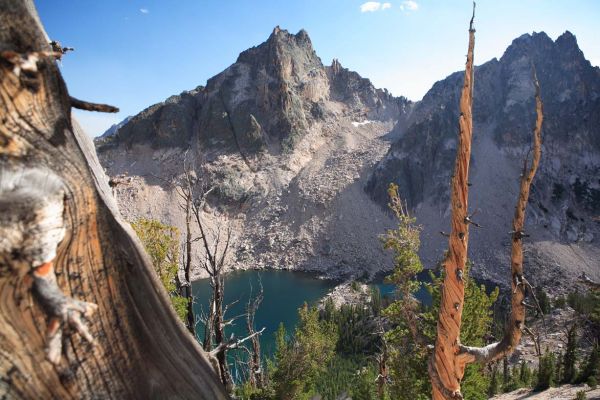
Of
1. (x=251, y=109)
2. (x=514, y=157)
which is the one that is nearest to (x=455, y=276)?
(x=514, y=157)

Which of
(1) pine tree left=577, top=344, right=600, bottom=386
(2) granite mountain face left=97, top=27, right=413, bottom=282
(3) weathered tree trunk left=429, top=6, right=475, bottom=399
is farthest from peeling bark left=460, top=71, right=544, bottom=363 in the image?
(2) granite mountain face left=97, top=27, right=413, bottom=282

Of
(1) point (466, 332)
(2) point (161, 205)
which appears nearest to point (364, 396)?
(1) point (466, 332)

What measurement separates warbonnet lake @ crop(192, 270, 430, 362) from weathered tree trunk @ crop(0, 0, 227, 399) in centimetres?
3917

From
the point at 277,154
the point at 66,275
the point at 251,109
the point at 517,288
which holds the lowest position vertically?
the point at 517,288

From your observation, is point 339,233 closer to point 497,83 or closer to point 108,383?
point 497,83

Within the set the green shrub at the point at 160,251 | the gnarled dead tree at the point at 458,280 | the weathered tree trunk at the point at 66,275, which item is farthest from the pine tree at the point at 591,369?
the weathered tree trunk at the point at 66,275

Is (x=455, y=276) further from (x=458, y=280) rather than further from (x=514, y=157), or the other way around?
(x=514, y=157)

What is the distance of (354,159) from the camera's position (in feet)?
293

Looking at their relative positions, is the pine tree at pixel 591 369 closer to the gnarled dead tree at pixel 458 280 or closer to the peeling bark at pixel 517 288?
the peeling bark at pixel 517 288

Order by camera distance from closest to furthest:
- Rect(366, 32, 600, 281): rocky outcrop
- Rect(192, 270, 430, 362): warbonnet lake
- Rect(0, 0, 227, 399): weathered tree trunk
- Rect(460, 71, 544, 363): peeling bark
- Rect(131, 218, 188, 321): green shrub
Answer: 1. Rect(0, 0, 227, 399): weathered tree trunk
2. Rect(460, 71, 544, 363): peeling bark
3. Rect(131, 218, 188, 321): green shrub
4. Rect(192, 270, 430, 362): warbonnet lake
5. Rect(366, 32, 600, 281): rocky outcrop

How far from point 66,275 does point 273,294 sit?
187ft

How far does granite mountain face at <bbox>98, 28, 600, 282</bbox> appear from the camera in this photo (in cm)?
6869

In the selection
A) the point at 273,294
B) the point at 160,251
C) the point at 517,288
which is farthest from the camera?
the point at 273,294

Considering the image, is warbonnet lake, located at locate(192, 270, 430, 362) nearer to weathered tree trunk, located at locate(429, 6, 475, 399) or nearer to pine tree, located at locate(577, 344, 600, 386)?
pine tree, located at locate(577, 344, 600, 386)
